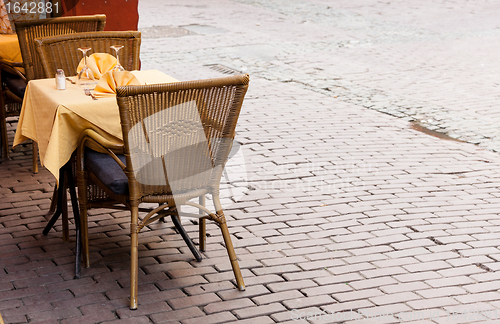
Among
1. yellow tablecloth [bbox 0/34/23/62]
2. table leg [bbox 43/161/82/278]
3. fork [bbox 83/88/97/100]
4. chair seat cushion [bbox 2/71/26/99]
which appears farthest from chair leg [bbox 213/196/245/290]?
yellow tablecloth [bbox 0/34/23/62]

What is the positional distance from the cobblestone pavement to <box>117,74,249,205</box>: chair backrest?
0.64 meters

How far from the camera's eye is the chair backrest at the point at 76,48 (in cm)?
435

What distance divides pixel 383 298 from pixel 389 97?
16.1 feet

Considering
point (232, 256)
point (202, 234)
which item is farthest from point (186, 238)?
point (232, 256)

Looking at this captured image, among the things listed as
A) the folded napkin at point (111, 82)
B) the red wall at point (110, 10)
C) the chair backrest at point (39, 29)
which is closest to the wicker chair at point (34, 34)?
the chair backrest at point (39, 29)

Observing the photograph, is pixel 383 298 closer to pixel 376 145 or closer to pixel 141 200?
pixel 141 200

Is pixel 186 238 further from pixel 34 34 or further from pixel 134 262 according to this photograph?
pixel 34 34

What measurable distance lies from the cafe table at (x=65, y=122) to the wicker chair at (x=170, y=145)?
0.12 metres

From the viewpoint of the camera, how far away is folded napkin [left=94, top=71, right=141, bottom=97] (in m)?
3.71

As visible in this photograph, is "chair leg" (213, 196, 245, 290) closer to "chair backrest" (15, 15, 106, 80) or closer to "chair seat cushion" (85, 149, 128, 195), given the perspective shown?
"chair seat cushion" (85, 149, 128, 195)

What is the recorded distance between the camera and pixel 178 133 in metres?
3.20

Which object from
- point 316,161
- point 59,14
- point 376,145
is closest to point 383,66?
point 376,145

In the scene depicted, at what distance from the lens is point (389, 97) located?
25.8 feet

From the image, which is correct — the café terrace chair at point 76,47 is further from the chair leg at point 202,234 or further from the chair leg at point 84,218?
the chair leg at point 84,218
